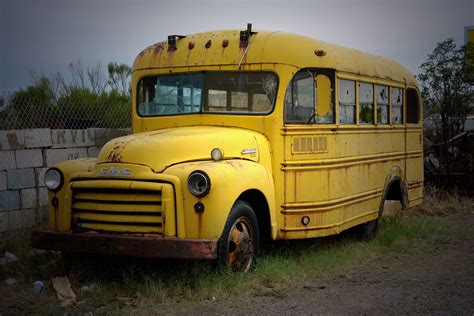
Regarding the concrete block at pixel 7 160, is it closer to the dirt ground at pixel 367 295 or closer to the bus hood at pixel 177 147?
the dirt ground at pixel 367 295

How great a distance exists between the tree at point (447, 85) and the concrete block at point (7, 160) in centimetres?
987

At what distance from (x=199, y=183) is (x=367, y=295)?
1.79 meters

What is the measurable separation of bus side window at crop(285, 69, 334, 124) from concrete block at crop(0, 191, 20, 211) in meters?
3.39

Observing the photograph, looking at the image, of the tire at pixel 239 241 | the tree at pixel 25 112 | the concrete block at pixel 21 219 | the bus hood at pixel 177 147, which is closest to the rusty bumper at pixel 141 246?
the tire at pixel 239 241

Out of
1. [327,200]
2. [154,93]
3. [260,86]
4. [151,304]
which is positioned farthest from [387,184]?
[151,304]

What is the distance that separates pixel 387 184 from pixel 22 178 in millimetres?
4700

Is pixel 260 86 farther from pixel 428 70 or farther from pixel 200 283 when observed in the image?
pixel 428 70

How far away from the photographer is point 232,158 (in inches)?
241

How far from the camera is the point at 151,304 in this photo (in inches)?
208

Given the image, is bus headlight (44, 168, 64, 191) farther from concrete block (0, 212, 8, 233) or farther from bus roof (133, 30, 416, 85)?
bus roof (133, 30, 416, 85)

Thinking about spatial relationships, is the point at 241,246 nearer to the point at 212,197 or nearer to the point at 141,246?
the point at 212,197

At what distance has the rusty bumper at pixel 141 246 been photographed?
5.31 m

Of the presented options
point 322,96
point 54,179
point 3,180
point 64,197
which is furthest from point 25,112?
point 322,96

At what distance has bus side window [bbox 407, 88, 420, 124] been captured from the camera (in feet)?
31.9
